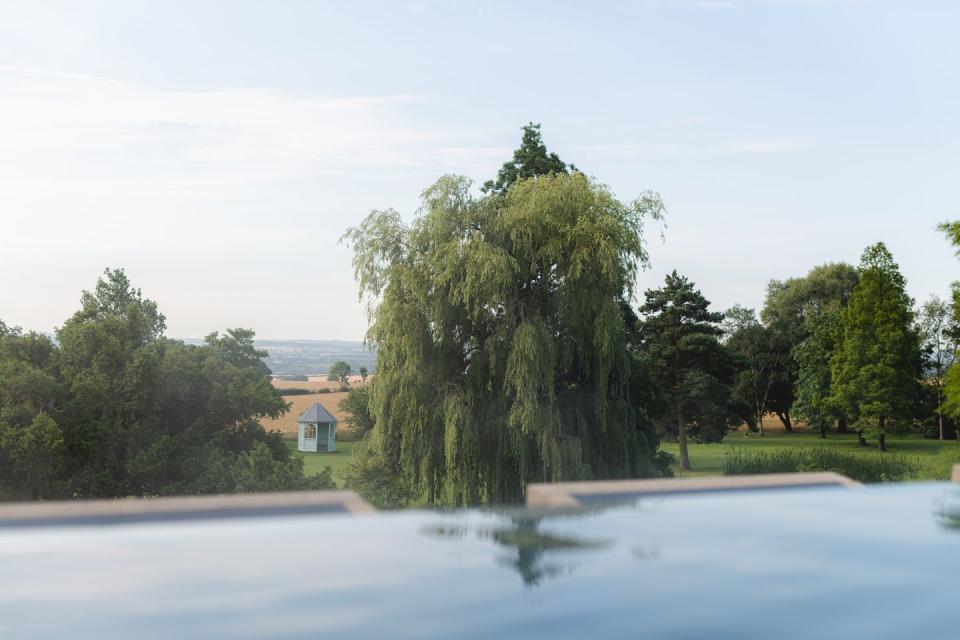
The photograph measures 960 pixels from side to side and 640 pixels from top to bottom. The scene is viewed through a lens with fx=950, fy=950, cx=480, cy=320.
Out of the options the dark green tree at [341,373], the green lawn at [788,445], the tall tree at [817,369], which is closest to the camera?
the green lawn at [788,445]

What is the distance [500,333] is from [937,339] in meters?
37.4

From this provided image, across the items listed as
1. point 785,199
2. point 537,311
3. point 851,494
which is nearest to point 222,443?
point 537,311

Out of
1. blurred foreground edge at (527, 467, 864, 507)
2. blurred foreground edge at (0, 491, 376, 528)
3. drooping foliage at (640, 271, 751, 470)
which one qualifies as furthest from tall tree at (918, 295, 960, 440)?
blurred foreground edge at (0, 491, 376, 528)

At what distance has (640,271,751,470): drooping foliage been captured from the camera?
1511 inches

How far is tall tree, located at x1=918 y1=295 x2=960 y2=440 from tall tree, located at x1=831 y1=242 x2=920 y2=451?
216 cm

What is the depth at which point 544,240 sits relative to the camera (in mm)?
17672

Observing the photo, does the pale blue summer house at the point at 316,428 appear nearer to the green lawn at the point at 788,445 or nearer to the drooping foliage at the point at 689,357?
the green lawn at the point at 788,445

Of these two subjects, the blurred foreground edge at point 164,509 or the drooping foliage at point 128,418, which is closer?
the blurred foreground edge at point 164,509

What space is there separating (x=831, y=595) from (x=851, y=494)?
1143mm

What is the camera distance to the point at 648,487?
2.60m

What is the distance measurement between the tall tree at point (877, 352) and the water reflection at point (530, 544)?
3739cm

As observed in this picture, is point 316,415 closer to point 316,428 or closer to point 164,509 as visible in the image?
point 316,428

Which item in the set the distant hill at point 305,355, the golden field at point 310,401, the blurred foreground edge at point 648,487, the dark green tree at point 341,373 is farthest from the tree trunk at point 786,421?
the blurred foreground edge at point 648,487

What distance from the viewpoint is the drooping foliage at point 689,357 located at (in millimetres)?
38375
